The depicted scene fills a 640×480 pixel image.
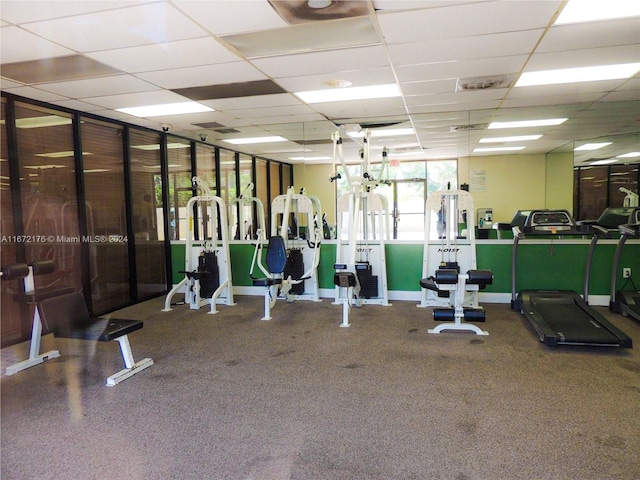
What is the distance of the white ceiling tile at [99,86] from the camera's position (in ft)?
12.5

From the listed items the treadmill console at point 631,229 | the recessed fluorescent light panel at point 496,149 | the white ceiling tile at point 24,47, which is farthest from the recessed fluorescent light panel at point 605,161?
the white ceiling tile at point 24,47

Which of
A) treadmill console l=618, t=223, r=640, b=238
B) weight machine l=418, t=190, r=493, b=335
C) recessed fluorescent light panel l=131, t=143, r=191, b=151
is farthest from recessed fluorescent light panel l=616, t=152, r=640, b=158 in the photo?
recessed fluorescent light panel l=131, t=143, r=191, b=151

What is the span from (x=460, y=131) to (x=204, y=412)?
599 centimetres

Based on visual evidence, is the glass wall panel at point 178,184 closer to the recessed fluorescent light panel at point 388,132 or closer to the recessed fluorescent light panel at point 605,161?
the recessed fluorescent light panel at point 388,132

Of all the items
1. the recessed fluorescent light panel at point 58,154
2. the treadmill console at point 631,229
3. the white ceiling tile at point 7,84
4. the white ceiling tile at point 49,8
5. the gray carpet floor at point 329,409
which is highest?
the white ceiling tile at point 49,8

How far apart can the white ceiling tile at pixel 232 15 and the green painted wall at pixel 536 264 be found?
3.64 m

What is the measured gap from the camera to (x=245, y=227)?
7977 mm

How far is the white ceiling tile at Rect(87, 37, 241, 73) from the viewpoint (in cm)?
306

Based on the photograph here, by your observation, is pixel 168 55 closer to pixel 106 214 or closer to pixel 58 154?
pixel 58 154

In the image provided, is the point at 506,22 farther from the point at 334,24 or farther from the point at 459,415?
the point at 459,415

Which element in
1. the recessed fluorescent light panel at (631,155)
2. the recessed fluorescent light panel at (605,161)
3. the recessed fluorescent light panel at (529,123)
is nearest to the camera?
the recessed fluorescent light panel at (529,123)

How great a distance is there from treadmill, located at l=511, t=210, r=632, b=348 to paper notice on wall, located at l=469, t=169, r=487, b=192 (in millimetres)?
4991

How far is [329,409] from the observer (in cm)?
270

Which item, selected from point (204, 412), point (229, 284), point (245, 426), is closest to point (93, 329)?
point (204, 412)
